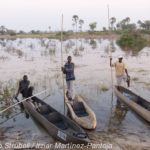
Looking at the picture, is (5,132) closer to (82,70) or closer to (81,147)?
(81,147)

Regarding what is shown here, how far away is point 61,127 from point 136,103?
2776mm

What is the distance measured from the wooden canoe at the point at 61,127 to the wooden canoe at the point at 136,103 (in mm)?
2448

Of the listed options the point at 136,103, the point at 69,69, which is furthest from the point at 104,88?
the point at 69,69

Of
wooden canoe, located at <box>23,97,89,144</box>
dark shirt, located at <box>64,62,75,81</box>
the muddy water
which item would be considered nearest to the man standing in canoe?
dark shirt, located at <box>64,62,75,81</box>

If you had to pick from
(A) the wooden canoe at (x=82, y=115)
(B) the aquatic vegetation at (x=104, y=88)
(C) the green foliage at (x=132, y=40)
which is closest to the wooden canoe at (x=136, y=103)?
(B) the aquatic vegetation at (x=104, y=88)

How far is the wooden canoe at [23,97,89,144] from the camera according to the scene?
448 cm

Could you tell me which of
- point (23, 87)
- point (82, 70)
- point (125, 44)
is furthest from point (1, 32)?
point (23, 87)

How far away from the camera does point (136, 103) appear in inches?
262

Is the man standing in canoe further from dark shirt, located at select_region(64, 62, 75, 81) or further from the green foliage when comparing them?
the green foliage

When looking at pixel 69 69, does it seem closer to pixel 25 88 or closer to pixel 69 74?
pixel 69 74

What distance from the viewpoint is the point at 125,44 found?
87.6 ft

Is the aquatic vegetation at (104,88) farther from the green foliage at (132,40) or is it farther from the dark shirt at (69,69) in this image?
the green foliage at (132,40)

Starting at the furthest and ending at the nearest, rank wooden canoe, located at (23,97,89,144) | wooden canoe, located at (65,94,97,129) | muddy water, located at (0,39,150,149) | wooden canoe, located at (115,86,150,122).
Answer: wooden canoe, located at (115,86,150,122), wooden canoe, located at (65,94,97,129), muddy water, located at (0,39,150,149), wooden canoe, located at (23,97,89,144)

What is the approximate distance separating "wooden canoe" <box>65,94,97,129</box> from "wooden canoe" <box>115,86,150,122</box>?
165cm
